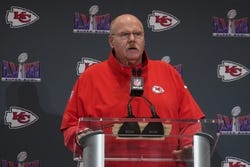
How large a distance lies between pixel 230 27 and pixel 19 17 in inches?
49.3

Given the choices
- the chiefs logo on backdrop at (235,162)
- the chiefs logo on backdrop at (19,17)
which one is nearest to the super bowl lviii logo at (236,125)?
the chiefs logo on backdrop at (235,162)

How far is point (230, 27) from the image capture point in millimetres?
3062

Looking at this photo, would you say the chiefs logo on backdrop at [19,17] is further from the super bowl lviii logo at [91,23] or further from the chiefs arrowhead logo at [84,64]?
the chiefs arrowhead logo at [84,64]

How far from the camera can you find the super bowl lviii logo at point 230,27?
10.0 ft

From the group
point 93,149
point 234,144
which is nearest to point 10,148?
point 234,144

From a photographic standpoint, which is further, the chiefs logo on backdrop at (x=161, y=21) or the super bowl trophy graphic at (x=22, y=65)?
the chiefs logo on backdrop at (x=161, y=21)

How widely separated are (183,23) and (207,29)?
5.9 inches

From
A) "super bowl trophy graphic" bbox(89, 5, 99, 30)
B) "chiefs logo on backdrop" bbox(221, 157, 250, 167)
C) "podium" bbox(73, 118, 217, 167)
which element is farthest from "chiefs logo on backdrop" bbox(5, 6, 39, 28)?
"podium" bbox(73, 118, 217, 167)

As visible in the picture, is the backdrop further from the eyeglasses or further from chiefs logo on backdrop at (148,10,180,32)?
the eyeglasses

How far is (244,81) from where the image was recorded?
3.03 meters

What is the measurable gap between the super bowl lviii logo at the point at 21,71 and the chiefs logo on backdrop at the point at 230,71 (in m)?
1.07

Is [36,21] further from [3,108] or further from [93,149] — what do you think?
[93,149]

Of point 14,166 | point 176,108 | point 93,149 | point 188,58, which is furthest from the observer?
point 188,58

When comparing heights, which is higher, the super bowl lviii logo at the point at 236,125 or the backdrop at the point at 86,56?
the backdrop at the point at 86,56
